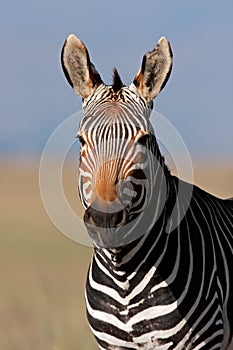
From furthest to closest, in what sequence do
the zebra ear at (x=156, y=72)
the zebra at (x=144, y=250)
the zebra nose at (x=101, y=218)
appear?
the zebra ear at (x=156, y=72) → the zebra at (x=144, y=250) → the zebra nose at (x=101, y=218)

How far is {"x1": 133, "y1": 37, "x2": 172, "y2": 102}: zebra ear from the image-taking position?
19.9ft

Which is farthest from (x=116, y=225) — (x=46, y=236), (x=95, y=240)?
(x=46, y=236)

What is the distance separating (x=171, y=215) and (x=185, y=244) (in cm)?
20

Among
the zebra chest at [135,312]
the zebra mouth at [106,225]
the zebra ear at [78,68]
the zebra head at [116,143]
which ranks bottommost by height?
the zebra chest at [135,312]

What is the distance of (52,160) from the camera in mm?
6191

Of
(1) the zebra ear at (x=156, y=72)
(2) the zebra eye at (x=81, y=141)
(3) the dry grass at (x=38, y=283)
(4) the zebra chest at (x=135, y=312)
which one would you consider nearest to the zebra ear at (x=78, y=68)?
(1) the zebra ear at (x=156, y=72)

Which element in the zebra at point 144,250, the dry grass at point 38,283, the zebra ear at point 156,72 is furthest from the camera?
the dry grass at point 38,283

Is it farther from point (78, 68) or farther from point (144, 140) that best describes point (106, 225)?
point (78, 68)

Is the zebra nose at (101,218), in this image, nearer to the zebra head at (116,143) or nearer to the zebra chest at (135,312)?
the zebra head at (116,143)

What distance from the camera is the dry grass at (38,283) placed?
9.83 meters

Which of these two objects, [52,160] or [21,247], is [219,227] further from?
[21,247]

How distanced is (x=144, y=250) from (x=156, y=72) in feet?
3.59

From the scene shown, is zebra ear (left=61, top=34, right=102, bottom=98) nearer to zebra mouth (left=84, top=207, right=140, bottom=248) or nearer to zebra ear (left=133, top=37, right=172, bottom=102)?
zebra ear (left=133, top=37, right=172, bottom=102)

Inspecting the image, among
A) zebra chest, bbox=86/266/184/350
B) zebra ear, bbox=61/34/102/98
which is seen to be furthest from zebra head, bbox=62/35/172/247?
zebra chest, bbox=86/266/184/350
